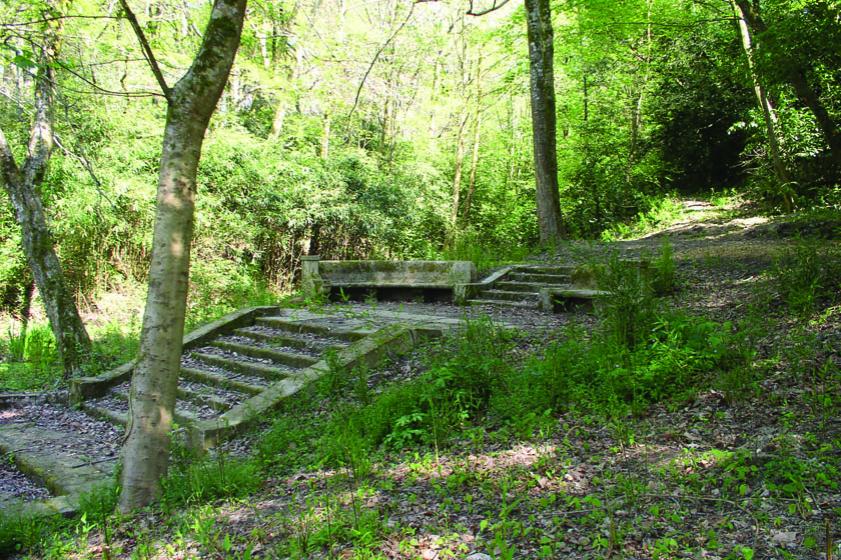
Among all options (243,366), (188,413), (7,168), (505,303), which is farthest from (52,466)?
(505,303)

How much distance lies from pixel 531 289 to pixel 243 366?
4.83m

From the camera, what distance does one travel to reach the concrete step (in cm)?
992

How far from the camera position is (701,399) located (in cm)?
449

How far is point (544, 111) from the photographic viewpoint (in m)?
12.8

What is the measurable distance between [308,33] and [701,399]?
13989mm

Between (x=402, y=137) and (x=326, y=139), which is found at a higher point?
(x=402, y=137)

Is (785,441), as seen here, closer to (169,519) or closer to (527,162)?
(169,519)

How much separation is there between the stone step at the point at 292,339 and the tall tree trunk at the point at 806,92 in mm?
6505

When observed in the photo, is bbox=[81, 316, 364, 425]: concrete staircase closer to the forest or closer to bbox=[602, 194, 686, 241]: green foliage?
the forest

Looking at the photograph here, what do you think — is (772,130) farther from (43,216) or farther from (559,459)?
(43,216)

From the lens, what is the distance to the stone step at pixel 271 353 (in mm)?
7441

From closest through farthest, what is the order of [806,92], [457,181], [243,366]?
[243,366] → [806,92] → [457,181]

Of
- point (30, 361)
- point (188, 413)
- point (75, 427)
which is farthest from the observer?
point (30, 361)

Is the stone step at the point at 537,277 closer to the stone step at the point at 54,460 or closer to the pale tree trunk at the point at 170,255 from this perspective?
the stone step at the point at 54,460
